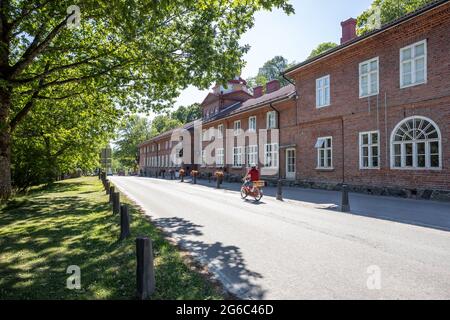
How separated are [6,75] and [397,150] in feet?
54.0

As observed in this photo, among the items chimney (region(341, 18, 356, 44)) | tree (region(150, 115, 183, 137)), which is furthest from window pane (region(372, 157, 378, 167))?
tree (region(150, 115, 183, 137))

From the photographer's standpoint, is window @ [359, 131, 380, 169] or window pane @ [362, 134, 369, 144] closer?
window @ [359, 131, 380, 169]

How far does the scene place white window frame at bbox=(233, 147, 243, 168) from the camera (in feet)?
100

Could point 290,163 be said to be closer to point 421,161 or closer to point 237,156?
point 237,156

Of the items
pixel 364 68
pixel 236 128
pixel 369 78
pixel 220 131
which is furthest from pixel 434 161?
pixel 220 131

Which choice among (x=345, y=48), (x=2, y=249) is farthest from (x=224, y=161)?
(x=2, y=249)

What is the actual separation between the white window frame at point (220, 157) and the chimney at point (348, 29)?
1740cm

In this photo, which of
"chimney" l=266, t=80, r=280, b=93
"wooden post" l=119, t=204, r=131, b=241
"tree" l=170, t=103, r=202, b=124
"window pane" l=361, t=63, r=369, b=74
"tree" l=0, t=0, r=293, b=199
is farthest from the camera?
"tree" l=170, t=103, r=202, b=124

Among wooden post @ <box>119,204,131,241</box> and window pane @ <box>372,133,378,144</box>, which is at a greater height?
window pane @ <box>372,133,378,144</box>

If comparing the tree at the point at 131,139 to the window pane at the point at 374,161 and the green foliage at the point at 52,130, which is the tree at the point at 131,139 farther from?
the window pane at the point at 374,161

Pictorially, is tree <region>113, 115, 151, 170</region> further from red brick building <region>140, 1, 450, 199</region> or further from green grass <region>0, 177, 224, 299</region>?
green grass <region>0, 177, 224, 299</region>

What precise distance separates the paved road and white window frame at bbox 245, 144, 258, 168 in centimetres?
1778

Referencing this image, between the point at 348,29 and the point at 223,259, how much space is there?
66.0 feet

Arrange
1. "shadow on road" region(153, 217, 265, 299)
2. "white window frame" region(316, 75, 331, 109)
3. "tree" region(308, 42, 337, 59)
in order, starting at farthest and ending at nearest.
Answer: "tree" region(308, 42, 337, 59), "white window frame" region(316, 75, 331, 109), "shadow on road" region(153, 217, 265, 299)
